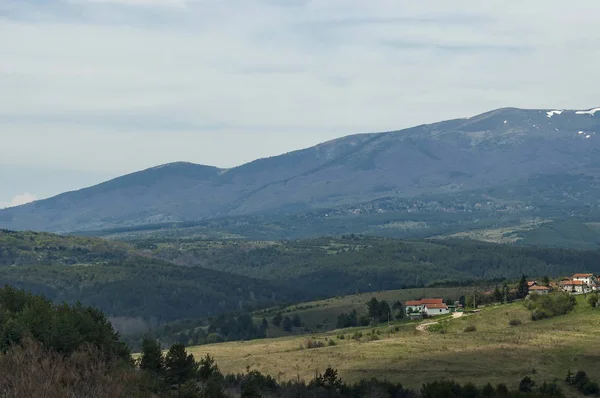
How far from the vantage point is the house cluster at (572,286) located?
565ft

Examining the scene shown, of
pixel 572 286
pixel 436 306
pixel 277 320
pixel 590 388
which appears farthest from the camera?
pixel 277 320

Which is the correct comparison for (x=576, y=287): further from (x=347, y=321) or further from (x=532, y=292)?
(x=347, y=321)

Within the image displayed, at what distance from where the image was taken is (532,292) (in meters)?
170

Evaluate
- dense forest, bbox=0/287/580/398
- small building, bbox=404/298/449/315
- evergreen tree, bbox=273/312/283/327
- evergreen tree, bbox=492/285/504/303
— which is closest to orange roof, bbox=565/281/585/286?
evergreen tree, bbox=492/285/504/303

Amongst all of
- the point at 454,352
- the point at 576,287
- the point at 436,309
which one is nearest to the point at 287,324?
the point at 436,309

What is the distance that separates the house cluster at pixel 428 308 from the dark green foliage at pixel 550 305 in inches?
796

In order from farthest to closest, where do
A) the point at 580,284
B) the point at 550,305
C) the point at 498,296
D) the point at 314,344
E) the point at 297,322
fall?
the point at 297,322
the point at 580,284
the point at 498,296
the point at 550,305
the point at 314,344

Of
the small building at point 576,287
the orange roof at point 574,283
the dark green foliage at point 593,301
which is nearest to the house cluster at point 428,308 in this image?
the small building at point 576,287

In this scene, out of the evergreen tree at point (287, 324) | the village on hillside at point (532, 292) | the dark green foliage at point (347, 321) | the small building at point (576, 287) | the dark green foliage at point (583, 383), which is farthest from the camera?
the evergreen tree at point (287, 324)

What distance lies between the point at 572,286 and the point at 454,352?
60.6 metres

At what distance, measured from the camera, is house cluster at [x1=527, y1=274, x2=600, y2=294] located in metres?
172

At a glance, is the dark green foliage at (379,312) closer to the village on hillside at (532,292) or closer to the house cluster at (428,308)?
the village on hillside at (532,292)

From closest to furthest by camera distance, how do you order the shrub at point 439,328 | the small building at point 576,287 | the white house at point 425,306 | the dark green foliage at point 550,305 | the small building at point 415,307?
1. the shrub at point 439,328
2. the dark green foliage at point 550,305
3. the small building at point 576,287
4. the white house at point 425,306
5. the small building at point 415,307

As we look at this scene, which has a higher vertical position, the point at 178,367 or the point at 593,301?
the point at 178,367
